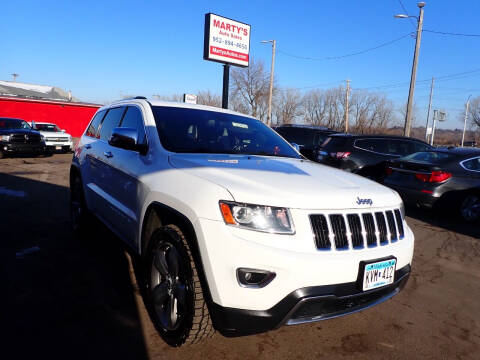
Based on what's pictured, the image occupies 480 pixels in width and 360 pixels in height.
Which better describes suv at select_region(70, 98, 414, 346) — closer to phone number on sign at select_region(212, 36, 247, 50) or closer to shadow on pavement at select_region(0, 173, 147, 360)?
shadow on pavement at select_region(0, 173, 147, 360)

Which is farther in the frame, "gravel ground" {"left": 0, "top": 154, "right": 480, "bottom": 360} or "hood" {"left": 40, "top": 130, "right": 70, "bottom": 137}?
"hood" {"left": 40, "top": 130, "right": 70, "bottom": 137}

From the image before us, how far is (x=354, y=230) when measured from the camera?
238cm

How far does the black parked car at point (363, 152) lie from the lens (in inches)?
371

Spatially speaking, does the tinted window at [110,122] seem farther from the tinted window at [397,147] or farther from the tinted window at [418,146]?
the tinted window at [418,146]

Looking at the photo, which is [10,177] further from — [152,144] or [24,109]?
[24,109]

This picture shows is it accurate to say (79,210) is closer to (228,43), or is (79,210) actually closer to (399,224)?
(399,224)

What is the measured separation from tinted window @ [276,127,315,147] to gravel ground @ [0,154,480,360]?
8.25 m

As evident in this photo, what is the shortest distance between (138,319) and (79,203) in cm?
242

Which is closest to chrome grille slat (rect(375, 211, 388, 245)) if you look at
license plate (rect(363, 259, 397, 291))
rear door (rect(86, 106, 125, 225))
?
license plate (rect(363, 259, 397, 291))

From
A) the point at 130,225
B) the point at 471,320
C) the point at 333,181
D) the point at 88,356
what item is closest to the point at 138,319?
the point at 88,356

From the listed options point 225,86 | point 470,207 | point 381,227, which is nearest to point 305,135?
point 225,86

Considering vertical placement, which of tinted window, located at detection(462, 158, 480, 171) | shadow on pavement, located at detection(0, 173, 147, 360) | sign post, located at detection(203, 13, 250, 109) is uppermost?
sign post, located at detection(203, 13, 250, 109)

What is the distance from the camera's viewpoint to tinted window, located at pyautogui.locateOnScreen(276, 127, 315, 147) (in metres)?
13.0

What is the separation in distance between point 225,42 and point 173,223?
15.4 m
